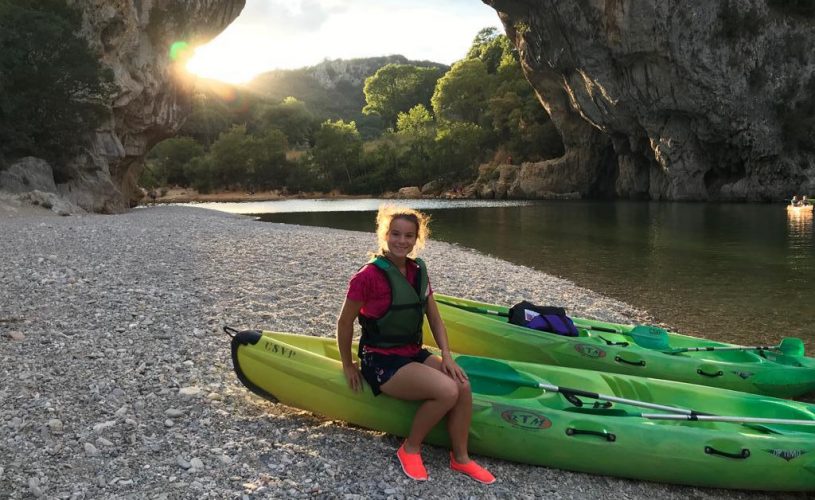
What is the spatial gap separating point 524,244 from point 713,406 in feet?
49.4

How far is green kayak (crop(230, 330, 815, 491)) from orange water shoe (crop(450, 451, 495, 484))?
0.75ft

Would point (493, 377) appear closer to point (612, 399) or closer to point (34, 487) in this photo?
point (612, 399)

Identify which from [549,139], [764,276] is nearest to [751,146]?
[549,139]

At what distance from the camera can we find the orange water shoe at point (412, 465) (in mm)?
3945

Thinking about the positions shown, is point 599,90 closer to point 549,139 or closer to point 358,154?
point 549,139

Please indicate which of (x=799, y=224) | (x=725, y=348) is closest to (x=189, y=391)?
(x=725, y=348)

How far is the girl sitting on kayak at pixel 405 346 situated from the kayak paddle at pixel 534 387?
808 millimetres

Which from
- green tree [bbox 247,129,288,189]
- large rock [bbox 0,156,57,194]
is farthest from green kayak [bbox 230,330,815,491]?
green tree [bbox 247,129,288,189]

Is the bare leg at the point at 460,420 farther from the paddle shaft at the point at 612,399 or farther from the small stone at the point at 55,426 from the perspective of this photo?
the small stone at the point at 55,426

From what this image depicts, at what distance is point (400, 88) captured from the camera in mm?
101750

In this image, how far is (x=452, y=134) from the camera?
6594cm

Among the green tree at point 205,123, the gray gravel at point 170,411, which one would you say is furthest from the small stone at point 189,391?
the green tree at point 205,123

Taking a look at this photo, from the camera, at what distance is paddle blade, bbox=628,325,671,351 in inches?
256

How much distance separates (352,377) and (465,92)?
2796 inches
